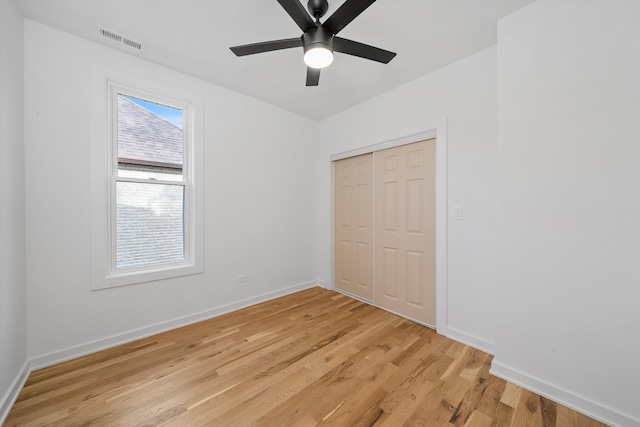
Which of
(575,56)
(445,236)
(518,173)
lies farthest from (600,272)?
(575,56)

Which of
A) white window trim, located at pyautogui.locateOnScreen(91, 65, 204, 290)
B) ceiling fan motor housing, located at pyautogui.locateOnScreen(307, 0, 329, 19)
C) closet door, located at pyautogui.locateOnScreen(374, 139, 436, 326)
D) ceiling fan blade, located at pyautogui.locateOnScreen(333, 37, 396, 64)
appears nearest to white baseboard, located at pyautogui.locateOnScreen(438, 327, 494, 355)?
closet door, located at pyautogui.locateOnScreen(374, 139, 436, 326)

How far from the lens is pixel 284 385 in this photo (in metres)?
1.64

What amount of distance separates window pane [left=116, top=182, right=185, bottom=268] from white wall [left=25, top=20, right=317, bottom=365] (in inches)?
9.5

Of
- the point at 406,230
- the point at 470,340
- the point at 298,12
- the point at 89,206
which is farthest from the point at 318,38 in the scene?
the point at 470,340

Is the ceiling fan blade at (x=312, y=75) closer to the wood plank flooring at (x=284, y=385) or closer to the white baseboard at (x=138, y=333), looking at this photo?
the wood plank flooring at (x=284, y=385)

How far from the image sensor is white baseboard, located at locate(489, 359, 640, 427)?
133 centimetres

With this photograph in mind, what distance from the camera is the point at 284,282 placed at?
134 inches

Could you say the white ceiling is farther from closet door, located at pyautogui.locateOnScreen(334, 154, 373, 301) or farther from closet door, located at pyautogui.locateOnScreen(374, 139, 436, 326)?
closet door, located at pyautogui.locateOnScreen(334, 154, 373, 301)

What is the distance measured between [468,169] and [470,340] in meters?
1.62

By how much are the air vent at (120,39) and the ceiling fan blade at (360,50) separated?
1.86m

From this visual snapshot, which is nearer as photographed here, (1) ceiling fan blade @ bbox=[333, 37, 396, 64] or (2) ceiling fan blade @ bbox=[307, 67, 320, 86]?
(1) ceiling fan blade @ bbox=[333, 37, 396, 64]

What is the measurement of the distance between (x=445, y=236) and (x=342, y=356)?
152 cm

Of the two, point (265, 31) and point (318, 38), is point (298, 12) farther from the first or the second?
point (265, 31)

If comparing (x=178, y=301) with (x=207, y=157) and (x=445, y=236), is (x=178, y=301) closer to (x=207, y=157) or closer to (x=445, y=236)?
(x=207, y=157)
